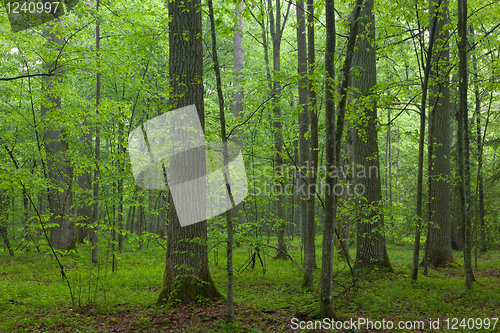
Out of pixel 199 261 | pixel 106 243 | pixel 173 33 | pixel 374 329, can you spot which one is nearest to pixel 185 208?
pixel 199 261

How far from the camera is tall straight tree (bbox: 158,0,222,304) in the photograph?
508cm

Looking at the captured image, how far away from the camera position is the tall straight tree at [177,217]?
508 cm

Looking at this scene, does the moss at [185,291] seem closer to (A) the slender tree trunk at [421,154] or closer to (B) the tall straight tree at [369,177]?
(B) the tall straight tree at [369,177]

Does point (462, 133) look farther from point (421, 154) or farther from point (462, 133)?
point (421, 154)

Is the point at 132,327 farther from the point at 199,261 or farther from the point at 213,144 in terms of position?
the point at 213,144

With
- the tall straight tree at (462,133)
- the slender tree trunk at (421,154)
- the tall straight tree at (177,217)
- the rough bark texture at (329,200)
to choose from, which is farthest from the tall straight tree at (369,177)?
the tall straight tree at (177,217)

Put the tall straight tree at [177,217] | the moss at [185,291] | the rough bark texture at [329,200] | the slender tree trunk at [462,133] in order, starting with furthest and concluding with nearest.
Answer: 1. the slender tree trunk at [462,133]
2. the tall straight tree at [177,217]
3. the moss at [185,291]
4. the rough bark texture at [329,200]

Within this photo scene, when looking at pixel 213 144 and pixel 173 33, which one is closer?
pixel 173 33

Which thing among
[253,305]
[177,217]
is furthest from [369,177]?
[177,217]

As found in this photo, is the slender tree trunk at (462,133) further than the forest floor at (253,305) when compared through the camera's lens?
Yes

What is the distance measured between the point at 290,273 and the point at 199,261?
154 inches

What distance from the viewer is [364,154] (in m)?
7.89

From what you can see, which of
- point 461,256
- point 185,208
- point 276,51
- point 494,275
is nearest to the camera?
point 185,208

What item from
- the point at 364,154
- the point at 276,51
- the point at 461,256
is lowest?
the point at 461,256
